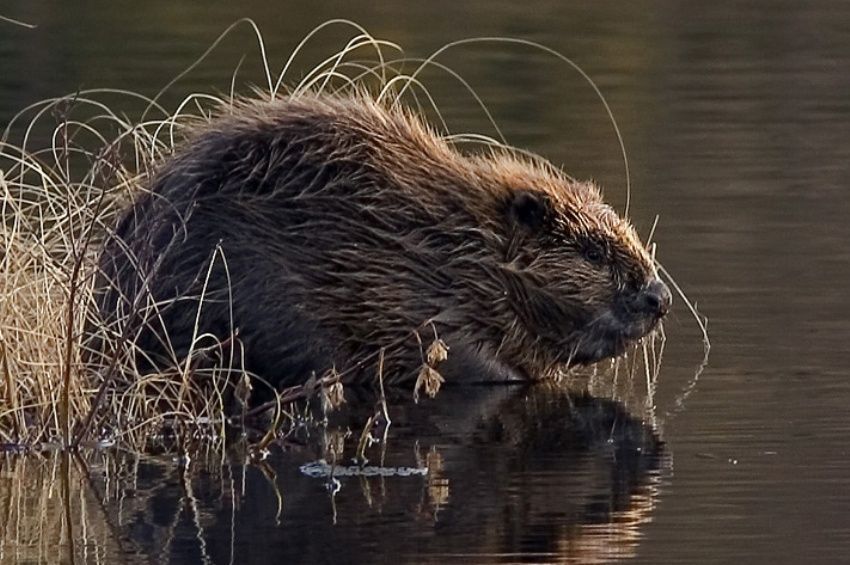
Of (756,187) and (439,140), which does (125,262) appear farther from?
(756,187)

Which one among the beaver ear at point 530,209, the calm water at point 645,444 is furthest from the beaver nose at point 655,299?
the beaver ear at point 530,209

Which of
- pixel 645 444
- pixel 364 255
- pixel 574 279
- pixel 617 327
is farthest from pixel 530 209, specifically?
pixel 645 444

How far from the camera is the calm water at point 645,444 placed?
17.5ft

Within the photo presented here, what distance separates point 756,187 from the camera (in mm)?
10445

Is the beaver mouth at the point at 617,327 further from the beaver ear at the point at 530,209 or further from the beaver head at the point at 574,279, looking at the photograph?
the beaver ear at the point at 530,209

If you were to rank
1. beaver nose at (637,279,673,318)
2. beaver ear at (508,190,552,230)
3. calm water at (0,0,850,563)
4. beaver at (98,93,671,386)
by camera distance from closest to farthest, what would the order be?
calm water at (0,0,850,563), beaver at (98,93,671,386), beaver nose at (637,279,673,318), beaver ear at (508,190,552,230)

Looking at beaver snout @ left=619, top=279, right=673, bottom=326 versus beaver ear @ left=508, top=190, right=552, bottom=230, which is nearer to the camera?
beaver snout @ left=619, top=279, right=673, bottom=326

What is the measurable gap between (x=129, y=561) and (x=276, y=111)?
2.77 metres

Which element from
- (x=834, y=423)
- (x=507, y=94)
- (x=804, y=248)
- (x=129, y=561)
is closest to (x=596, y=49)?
(x=507, y=94)

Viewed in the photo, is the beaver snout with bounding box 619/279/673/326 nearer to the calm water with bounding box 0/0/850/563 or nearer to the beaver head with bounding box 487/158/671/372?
the beaver head with bounding box 487/158/671/372

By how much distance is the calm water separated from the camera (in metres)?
5.34

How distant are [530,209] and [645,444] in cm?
153

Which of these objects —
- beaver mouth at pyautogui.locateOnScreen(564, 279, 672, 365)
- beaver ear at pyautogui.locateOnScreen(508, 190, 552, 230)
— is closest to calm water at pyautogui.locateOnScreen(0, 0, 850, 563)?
beaver mouth at pyautogui.locateOnScreen(564, 279, 672, 365)

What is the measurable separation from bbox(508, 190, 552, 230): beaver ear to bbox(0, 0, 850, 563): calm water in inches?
22.8
